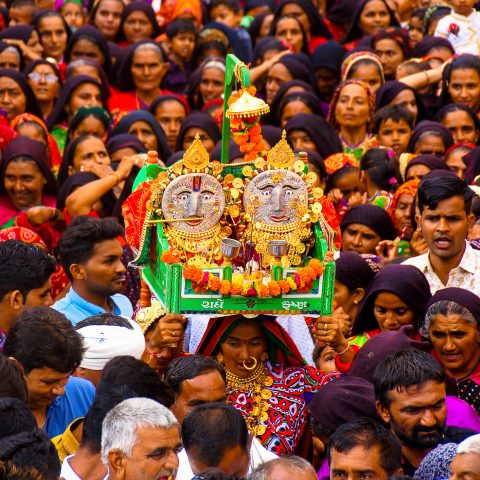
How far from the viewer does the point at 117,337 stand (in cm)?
789

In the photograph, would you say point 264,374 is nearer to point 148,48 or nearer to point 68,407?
point 68,407

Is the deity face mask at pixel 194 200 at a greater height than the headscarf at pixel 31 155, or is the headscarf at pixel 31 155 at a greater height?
the deity face mask at pixel 194 200

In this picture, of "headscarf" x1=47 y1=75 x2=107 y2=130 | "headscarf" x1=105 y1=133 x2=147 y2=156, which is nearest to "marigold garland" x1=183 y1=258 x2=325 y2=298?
"headscarf" x1=105 y1=133 x2=147 y2=156

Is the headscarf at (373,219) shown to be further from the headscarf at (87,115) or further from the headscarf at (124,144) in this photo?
the headscarf at (87,115)

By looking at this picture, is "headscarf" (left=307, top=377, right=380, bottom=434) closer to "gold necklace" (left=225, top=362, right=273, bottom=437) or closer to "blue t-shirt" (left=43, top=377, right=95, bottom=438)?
"gold necklace" (left=225, top=362, right=273, bottom=437)

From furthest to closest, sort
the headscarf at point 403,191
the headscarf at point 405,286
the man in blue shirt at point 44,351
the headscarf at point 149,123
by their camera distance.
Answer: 1. the headscarf at point 149,123
2. the headscarf at point 403,191
3. the headscarf at point 405,286
4. the man in blue shirt at point 44,351

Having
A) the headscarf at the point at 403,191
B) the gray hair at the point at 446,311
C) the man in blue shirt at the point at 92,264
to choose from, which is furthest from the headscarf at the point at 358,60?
the gray hair at the point at 446,311

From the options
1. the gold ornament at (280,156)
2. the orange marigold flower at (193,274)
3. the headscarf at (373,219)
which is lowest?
the headscarf at (373,219)

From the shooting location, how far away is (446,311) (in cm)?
807

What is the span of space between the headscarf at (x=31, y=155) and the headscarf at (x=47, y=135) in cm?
92

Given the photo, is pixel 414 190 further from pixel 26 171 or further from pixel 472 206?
pixel 26 171

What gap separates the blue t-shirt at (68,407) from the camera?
7.52 meters

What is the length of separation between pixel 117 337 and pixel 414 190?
132 inches

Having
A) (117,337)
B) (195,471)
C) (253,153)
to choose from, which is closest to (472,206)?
(253,153)
